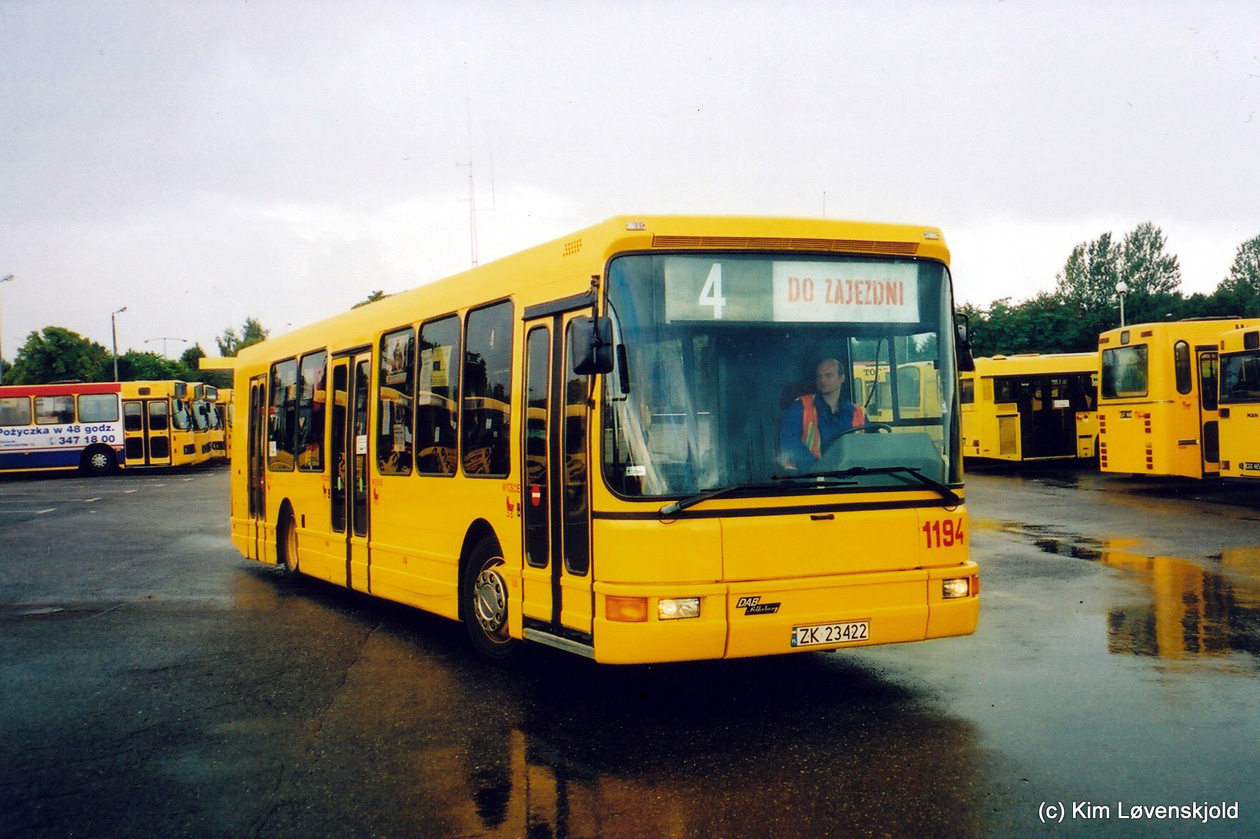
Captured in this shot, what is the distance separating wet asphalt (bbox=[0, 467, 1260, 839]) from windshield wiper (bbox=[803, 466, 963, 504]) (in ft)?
4.14

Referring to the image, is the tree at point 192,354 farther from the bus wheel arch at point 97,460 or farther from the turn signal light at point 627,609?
the turn signal light at point 627,609

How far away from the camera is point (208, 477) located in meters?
38.2

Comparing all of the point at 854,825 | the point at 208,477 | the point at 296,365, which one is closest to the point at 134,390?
the point at 208,477

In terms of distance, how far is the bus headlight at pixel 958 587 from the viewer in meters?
6.78

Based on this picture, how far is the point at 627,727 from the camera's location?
6.47 meters

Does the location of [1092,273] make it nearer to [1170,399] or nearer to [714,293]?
[1170,399]

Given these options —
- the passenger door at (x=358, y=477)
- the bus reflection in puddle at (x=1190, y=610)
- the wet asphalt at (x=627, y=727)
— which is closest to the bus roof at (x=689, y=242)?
the wet asphalt at (x=627, y=727)

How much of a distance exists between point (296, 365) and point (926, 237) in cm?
825

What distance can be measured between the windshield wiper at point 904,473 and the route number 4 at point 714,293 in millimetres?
1121

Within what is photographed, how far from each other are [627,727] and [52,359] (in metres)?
82.6

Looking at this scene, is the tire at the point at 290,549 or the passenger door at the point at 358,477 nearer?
the passenger door at the point at 358,477

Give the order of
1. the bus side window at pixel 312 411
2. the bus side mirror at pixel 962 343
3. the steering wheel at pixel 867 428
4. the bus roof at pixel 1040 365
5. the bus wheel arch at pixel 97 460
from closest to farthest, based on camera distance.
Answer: the steering wheel at pixel 867 428, the bus side mirror at pixel 962 343, the bus side window at pixel 312 411, the bus roof at pixel 1040 365, the bus wheel arch at pixel 97 460

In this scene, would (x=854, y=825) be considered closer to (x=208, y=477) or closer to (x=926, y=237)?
(x=926, y=237)

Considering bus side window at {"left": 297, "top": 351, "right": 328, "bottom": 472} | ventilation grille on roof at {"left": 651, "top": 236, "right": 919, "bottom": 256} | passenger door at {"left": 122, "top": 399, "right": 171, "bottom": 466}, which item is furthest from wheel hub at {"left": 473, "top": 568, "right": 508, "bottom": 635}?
passenger door at {"left": 122, "top": 399, "right": 171, "bottom": 466}
